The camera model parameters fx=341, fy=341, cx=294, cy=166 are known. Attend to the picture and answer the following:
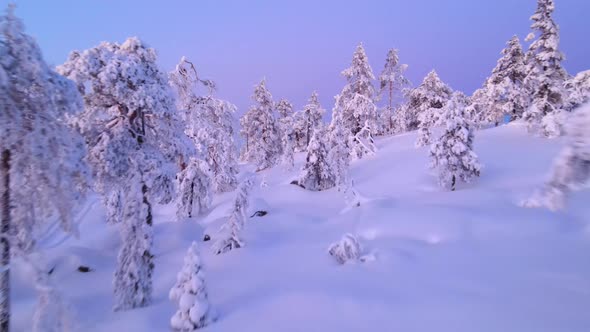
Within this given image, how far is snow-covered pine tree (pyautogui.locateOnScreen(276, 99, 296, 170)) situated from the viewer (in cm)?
3738

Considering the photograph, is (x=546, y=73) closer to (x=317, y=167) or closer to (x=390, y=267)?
(x=317, y=167)

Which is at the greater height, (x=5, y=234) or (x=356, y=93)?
(x=356, y=93)

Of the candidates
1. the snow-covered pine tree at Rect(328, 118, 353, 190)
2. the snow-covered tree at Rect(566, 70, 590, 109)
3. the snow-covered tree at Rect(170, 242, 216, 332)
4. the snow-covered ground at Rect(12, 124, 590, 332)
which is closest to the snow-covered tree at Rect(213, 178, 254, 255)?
the snow-covered ground at Rect(12, 124, 590, 332)

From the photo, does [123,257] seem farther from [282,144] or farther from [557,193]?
[282,144]

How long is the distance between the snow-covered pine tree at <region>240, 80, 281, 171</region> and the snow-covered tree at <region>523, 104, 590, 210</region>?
38009 millimetres

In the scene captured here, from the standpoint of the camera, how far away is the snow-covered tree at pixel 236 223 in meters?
16.5

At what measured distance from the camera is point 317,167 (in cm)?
2828

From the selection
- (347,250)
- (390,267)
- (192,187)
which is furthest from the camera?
(192,187)

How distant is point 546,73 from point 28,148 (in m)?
33.7

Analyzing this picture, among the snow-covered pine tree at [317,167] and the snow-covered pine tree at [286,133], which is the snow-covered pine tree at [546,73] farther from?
the snow-covered pine tree at [286,133]

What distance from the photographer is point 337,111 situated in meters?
37.5

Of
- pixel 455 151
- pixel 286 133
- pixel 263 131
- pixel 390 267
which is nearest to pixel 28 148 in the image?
pixel 390 267

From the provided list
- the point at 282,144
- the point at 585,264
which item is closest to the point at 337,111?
the point at 282,144

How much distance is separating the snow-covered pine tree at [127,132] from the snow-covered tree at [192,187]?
1049 cm
